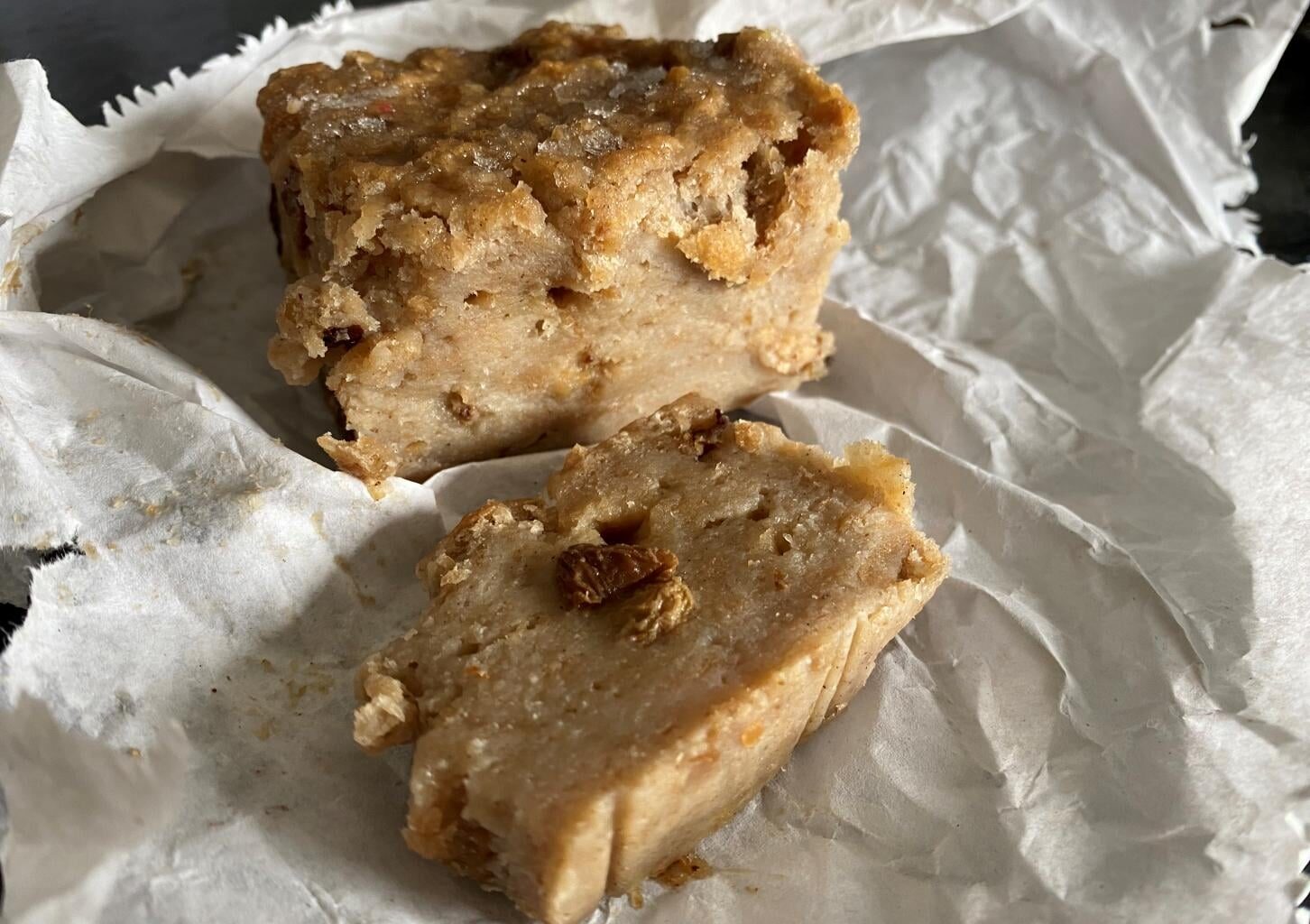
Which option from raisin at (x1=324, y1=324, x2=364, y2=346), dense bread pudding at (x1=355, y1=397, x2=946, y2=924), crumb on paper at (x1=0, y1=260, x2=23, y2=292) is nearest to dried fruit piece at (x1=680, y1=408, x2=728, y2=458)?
dense bread pudding at (x1=355, y1=397, x2=946, y2=924)

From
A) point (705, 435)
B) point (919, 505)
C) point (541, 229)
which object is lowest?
point (919, 505)

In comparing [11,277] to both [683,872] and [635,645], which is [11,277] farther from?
[683,872]

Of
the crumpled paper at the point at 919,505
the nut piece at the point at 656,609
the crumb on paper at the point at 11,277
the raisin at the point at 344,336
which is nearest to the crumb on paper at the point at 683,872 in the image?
the crumpled paper at the point at 919,505

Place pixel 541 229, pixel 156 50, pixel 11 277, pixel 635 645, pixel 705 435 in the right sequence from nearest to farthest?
pixel 635 645 < pixel 541 229 < pixel 705 435 < pixel 11 277 < pixel 156 50

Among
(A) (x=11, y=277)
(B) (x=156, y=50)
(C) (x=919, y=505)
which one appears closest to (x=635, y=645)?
(C) (x=919, y=505)

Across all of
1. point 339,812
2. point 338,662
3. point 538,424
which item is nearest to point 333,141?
Result: point 538,424

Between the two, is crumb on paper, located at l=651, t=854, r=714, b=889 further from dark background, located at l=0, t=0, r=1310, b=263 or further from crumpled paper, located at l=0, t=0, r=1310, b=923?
dark background, located at l=0, t=0, r=1310, b=263

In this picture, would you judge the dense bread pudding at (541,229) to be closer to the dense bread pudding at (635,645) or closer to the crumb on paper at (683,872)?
the dense bread pudding at (635,645)
